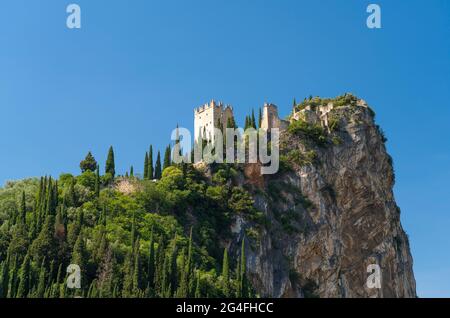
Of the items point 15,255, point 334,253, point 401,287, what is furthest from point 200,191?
point 401,287

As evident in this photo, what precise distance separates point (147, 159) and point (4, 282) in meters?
28.7

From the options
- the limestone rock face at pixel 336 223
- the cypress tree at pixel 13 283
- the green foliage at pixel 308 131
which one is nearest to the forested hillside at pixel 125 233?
the cypress tree at pixel 13 283

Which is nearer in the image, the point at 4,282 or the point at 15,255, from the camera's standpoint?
the point at 4,282

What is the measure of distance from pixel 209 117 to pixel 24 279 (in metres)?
43.2

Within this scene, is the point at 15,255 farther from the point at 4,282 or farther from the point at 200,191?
the point at 200,191

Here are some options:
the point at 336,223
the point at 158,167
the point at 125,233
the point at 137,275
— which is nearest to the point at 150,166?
the point at 158,167

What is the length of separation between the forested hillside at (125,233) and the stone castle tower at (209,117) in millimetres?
13931

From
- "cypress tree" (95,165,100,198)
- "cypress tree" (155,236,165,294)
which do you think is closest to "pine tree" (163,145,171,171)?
"cypress tree" (95,165,100,198)

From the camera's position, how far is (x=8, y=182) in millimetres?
69438

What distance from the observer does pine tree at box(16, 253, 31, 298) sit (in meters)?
45.8

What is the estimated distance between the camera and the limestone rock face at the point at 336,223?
67.8 m

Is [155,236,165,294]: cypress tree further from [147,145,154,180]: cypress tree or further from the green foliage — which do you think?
the green foliage

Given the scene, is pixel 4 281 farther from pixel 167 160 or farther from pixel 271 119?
pixel 271 119

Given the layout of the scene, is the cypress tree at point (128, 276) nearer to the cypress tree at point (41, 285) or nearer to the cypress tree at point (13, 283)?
the cypress tree at point (41, 285)
